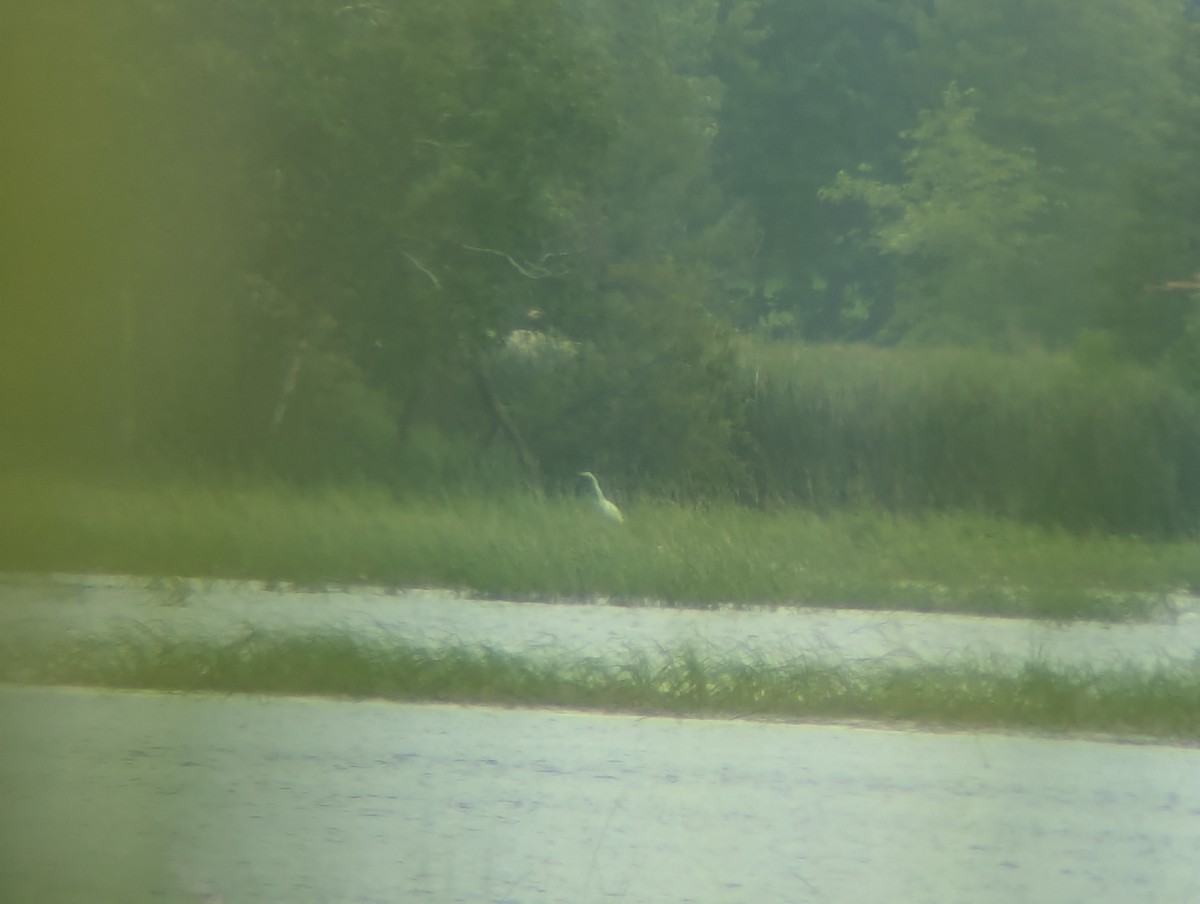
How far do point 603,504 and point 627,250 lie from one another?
1481 mm

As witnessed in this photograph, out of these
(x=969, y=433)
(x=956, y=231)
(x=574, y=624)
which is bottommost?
(x=574, y=624)

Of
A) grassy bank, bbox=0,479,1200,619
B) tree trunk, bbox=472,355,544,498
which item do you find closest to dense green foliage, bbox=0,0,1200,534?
tree trunk, bbox=472,355,544,498

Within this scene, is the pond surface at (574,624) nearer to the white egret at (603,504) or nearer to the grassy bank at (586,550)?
the grassy bank at (586,550)

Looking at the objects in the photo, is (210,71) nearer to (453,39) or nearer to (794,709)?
(453,39)

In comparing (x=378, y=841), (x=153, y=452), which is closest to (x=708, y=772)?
(x=378, y=841)

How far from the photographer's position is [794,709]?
16.2 feet

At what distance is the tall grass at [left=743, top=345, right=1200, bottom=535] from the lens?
682cm

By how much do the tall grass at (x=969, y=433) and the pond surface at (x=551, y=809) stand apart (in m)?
2.52

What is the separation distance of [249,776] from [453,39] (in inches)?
186

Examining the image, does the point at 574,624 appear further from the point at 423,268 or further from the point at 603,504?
the point at 423,268

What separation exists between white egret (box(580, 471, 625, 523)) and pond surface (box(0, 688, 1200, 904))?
232cm

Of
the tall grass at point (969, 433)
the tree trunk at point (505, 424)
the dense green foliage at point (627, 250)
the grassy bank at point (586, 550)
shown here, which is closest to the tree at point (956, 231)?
the dense green foliage at point (627, 250)

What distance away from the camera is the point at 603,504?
7035 millimetres

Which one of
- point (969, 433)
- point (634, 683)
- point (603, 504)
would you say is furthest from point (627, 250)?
point (634, 683)
